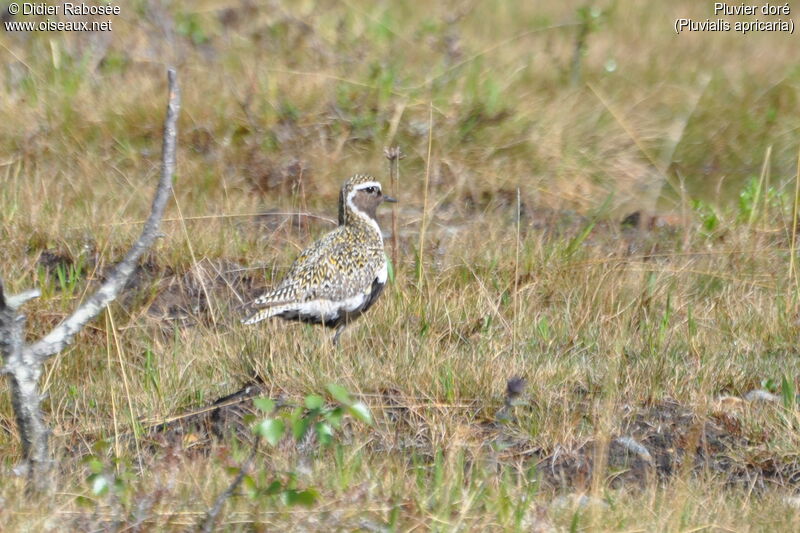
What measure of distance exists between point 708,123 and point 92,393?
20.1 ft

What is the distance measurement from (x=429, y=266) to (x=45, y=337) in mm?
2989

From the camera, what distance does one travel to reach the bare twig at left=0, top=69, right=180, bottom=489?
365cm

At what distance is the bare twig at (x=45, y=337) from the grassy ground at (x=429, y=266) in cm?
25

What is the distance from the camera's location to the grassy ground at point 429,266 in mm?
4008

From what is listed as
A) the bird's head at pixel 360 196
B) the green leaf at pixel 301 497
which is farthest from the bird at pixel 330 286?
the green leaf at pixel 301 497

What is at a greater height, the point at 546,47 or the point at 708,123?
the point at 546,47

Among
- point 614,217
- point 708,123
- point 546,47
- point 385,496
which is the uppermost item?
point 546,47

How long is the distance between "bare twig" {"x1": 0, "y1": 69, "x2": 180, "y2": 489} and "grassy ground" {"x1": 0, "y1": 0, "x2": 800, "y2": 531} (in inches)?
9.7

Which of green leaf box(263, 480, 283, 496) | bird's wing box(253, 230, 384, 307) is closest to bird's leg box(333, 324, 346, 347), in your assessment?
bird's wing box(253, 230, 384, 307)

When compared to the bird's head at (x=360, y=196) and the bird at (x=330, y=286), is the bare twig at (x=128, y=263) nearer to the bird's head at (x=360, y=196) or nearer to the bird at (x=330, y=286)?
the bird at (x=330, y=286)

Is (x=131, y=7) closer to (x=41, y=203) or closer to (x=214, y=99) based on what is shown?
(x=214, y=99)

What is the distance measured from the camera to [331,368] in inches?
194

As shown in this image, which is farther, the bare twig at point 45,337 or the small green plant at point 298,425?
the bare twig at point 45,337

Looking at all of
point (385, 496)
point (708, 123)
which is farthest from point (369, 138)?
point (385, 496)
